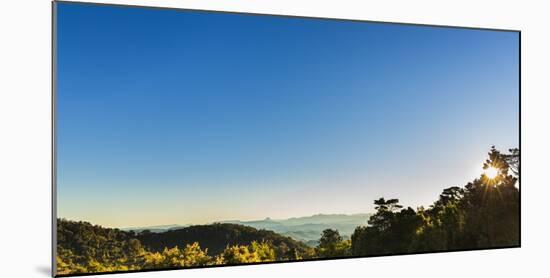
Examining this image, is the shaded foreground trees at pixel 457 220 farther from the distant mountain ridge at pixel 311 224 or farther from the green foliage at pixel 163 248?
the green foliage at pixel 163 248

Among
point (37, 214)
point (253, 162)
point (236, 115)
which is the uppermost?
point (236, 115)

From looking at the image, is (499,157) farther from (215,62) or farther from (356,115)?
(215,62)

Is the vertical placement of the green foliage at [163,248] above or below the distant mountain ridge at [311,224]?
below

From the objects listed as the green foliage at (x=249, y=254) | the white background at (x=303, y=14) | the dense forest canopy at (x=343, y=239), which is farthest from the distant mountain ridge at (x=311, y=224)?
the white background at (x=303, y=14)

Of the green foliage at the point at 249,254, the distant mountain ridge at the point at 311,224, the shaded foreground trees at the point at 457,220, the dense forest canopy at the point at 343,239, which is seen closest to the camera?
the dense forest canopy at the point at 343,239

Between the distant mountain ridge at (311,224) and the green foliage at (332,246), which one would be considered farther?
the green foliage at (332,246)
